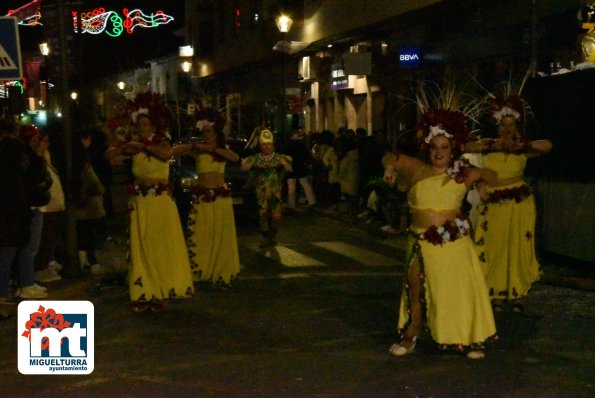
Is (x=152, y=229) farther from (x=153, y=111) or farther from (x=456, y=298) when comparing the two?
(x=456, y=298)

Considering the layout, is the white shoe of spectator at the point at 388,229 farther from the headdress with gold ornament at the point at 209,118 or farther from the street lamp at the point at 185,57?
the street lamp at the point at 185,57

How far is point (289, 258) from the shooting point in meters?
15.0

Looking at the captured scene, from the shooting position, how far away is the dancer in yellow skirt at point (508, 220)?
10102mm

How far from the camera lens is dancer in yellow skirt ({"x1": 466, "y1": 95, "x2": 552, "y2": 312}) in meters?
10.1

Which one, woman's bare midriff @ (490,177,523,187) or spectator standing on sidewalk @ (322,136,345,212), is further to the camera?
spectator standing on sidewalk @ (322,136,345,212)

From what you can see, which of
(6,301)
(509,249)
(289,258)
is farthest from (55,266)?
(509,249)

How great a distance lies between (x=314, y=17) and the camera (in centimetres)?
3516

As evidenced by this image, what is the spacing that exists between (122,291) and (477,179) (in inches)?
208

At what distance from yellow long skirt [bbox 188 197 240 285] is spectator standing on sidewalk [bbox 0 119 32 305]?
201 cm

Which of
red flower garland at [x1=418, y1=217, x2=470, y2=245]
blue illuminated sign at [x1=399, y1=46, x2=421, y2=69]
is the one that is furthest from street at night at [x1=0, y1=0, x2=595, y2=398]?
blue illuminated sign at [x1=399, y1=46, x2=421, y2=69]

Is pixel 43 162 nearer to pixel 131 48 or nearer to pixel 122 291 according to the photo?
pixel 122 291

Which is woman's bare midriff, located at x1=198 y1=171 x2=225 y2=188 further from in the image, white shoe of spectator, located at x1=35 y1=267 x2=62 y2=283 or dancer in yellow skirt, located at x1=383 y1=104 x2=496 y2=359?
dancer in yellow skirt, located at x1=383 y1=104 x2=496 y2=359

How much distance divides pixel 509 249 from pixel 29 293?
514cm

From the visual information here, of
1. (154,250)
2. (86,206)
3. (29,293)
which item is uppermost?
(86,206)
